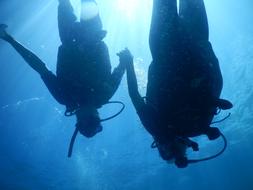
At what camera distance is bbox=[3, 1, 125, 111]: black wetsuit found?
469cm

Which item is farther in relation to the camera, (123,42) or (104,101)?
(123,42)

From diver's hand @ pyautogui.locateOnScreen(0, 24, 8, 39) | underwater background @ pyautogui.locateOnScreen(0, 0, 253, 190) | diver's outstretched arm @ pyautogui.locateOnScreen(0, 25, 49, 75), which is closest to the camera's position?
diver's outstretched arm @ pyautogui.locateOnScreen(0, 25, 49, 75)

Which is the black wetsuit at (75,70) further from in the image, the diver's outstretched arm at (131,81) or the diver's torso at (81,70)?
the diver's outstretched arm at (131,81)

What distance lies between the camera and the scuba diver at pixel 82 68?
4688 mm

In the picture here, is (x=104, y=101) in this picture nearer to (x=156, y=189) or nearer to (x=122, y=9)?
(x=122, y=9)

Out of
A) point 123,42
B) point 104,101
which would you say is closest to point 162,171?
point 123,42

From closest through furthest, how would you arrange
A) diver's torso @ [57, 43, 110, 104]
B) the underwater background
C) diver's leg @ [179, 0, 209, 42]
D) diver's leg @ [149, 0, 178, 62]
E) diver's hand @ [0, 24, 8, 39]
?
diver's leg @ [149, 0, 178, 62]
diver's leg @ [179, 0, 209, 42]
diver's torso @ [57, 43, 110, 104]
diver's hand @ [0, 24, 8, 39]
the underwater background

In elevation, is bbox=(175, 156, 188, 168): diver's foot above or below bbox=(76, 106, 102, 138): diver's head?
below

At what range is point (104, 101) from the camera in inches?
199

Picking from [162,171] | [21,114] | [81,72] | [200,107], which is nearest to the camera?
[200,107]

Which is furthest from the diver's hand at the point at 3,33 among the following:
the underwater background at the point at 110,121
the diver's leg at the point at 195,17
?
the diver's leg at the point at 195,17

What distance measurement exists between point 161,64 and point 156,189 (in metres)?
51.6

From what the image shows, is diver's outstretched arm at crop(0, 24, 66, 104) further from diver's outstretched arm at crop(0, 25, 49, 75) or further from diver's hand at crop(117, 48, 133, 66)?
diver's hand at crop(117, 48, 133, 66)

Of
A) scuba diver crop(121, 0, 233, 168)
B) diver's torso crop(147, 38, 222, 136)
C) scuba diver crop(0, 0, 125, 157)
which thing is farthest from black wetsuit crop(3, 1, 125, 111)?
diver's torso crop(147, 38, 222, 136)
